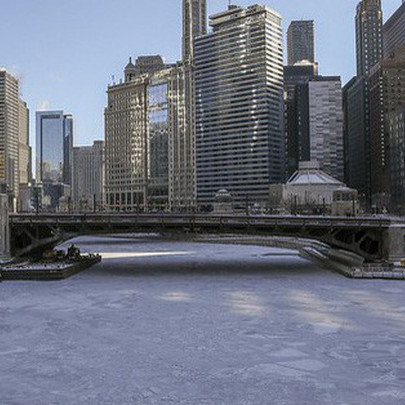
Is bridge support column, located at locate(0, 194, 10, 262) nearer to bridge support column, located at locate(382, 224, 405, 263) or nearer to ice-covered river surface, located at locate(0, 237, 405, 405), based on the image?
ice-covered river surface, located at locate(0, 237, 405, 405)

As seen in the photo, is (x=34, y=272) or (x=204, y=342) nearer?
(x=204, y=342)

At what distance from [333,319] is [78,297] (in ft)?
90.6

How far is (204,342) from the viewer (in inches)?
Result: 1545

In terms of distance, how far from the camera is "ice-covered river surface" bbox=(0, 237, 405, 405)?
2902cm

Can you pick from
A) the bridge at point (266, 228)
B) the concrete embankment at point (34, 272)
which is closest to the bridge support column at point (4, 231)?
the bridge at point (266, 228)

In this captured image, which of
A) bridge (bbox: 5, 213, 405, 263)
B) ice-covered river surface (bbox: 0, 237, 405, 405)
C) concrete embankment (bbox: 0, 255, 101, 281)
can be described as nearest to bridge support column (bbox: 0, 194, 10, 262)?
bridge (bbox: 5, 213, 405, 263)

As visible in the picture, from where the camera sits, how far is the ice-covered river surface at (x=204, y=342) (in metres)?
29.0

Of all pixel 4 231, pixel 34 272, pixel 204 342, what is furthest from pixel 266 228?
pixel 204 342

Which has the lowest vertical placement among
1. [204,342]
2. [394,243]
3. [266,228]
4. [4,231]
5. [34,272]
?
[204,342]

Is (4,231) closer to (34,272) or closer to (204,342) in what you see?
(34,272)

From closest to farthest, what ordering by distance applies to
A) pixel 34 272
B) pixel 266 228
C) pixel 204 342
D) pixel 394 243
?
pixel 204 342, pixel 34 272, pixel 394 243, pixel 266 228

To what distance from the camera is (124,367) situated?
33531mm

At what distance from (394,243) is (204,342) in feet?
157

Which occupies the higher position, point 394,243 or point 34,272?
point 394,243
